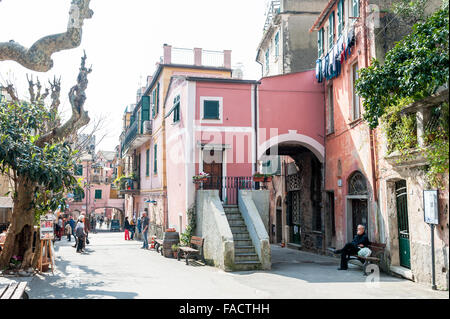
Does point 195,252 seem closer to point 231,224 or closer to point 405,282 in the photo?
point 231,224

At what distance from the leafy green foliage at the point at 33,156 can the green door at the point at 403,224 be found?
8.75 m

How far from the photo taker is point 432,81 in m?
8.38

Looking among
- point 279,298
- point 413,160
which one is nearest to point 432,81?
point 413,160

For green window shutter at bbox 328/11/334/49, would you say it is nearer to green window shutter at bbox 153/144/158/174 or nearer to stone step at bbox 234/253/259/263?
stone step at bbox 234/253/259/263

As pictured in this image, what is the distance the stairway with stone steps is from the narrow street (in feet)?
1.43

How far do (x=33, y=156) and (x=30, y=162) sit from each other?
0.26 m

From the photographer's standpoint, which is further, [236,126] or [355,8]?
[236,126]

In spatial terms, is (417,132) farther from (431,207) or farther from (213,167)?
(213,167)

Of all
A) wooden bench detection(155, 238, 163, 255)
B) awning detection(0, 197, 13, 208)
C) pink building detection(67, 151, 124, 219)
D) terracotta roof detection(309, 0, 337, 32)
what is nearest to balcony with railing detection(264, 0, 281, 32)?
terracotta roof detection(309, 0, 337, 32)

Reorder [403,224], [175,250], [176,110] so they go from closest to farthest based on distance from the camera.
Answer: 1. [403,224]
2. [175,250]
3. [176,110]

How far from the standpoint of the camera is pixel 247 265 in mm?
11648

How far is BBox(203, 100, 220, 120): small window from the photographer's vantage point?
15.8 m

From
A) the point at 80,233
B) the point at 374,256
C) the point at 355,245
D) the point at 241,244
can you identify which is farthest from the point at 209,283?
the point at 80,233

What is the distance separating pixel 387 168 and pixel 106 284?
7.86 m
